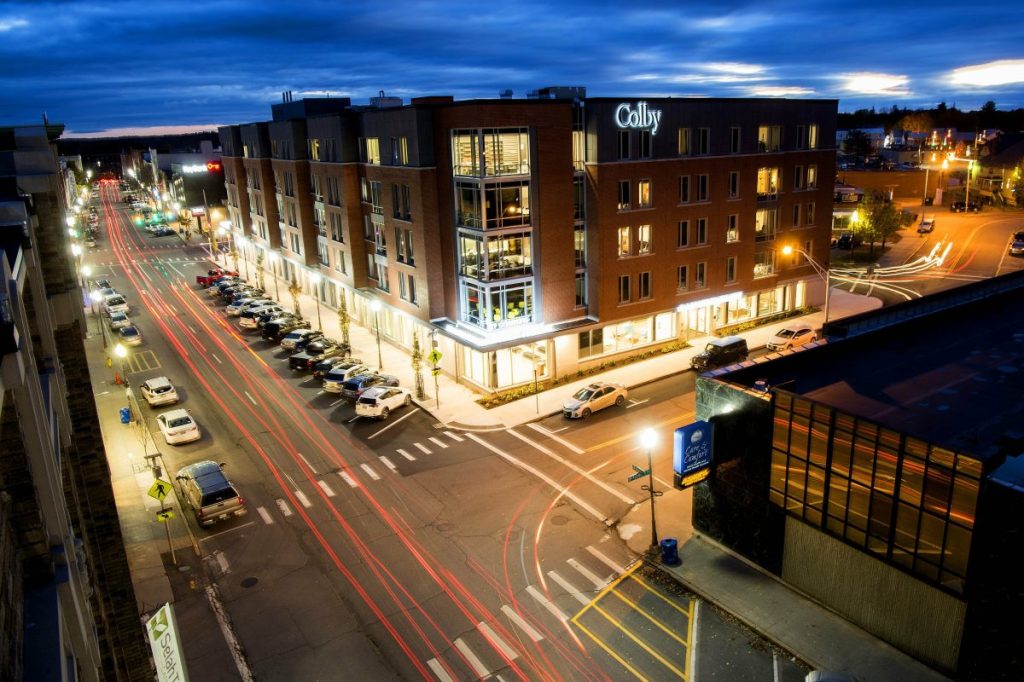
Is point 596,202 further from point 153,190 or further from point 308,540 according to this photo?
point 153,190

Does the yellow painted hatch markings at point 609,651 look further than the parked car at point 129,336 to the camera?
No

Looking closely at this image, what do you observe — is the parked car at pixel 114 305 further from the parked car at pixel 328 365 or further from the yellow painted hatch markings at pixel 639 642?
the yellow painted hatch markings at pixel 639 642

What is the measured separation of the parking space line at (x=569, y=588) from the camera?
76.6ft

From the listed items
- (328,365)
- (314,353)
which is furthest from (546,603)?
(314,353)

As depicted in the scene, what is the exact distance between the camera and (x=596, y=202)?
4381 cm

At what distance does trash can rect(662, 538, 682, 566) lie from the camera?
2472cm

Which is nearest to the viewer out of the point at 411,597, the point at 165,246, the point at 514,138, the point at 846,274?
the point at 411,597

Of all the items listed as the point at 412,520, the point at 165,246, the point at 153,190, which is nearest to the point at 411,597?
the point at 412,520

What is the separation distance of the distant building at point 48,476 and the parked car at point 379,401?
807 inches

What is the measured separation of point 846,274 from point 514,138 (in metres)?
46.8

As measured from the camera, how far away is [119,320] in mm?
58844

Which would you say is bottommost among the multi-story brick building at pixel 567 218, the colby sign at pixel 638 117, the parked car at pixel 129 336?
the parked car at pixel 129 336

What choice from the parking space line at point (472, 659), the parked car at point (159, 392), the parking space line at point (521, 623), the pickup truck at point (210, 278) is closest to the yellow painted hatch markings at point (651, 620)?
the parking space line at point (521, 623)

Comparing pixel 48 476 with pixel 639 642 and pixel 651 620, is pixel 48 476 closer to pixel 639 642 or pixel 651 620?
pixel 639 642
